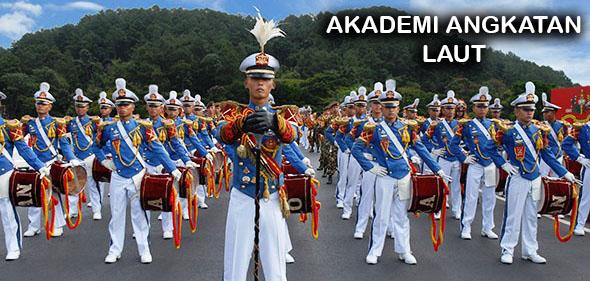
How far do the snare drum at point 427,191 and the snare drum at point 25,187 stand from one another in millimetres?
4742

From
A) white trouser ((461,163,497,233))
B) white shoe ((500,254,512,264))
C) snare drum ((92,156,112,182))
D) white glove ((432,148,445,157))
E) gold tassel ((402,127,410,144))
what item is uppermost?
gold tassel ((402,127,410,144))

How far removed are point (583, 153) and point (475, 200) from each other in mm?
2007

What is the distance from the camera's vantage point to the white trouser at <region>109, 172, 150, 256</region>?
6.76 metres

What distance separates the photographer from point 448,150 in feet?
33.7

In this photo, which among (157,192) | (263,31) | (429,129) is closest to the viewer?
(263,31)

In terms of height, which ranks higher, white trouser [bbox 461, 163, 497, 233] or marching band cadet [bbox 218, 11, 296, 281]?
marching band cadet [bbox 218, 11, 296, 281]

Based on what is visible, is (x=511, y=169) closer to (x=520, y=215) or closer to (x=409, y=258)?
(x=520, y=215)

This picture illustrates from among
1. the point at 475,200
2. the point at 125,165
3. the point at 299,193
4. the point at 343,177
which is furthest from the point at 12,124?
the point at 475,200

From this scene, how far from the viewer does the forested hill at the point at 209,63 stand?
57.7 metres

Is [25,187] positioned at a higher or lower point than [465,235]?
higher

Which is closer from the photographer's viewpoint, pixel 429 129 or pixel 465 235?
pixel 465 235

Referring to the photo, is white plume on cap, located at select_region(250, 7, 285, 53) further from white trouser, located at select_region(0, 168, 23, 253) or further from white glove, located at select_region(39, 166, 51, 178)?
white trouser, located at select_region(0, 168, 23, 253)

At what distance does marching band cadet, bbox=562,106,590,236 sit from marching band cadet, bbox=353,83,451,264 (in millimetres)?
3105

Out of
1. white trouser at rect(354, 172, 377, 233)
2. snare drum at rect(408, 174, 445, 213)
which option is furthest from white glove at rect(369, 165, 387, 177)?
white trouser at rect(354, 172, 377, 233)
